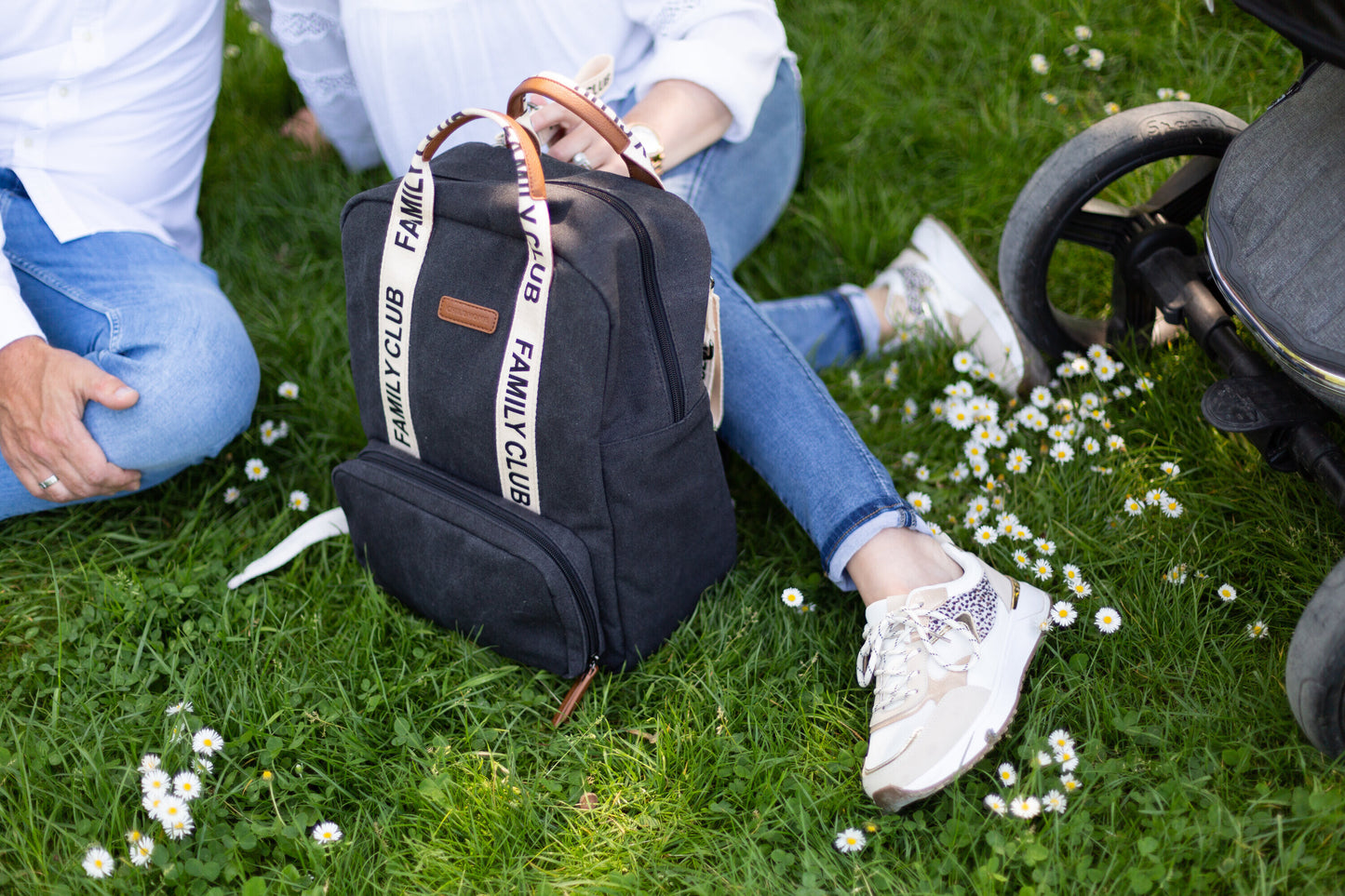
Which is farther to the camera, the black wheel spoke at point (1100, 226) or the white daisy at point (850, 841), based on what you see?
the black wheel spoke at point (1100, 226)

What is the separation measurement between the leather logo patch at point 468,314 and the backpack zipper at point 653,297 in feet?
0.66

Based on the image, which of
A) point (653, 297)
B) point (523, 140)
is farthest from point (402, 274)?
point (653, 297)

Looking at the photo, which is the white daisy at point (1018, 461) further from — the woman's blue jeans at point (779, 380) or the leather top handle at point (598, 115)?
the leather top handle at point (598, 115)

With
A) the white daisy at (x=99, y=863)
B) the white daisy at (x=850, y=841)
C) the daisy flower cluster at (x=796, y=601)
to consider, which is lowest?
the white daisy at (x=99, y=863)

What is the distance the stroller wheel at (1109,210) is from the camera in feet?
5.57

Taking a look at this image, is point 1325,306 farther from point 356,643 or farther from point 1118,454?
point 356,643

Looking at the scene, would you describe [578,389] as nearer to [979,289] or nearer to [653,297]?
[653,297]

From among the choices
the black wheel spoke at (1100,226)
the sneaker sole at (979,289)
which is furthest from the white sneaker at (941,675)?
the black wheel spoke at (1100,226)

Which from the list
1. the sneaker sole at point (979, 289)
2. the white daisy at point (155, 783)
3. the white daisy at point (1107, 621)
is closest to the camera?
the white daisy at point (155, 783)

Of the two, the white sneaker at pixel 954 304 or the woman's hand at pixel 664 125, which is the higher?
the woman's hand at pixel 664 125

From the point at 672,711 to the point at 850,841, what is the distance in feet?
1.12

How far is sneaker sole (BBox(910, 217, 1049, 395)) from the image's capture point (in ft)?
6.43

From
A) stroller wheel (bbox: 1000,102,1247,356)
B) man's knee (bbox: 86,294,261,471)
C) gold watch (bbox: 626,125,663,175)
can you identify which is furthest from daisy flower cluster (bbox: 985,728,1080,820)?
man's knee (bbox: 86,294,261,471)

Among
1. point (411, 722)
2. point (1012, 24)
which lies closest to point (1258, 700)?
point (411, 722)
